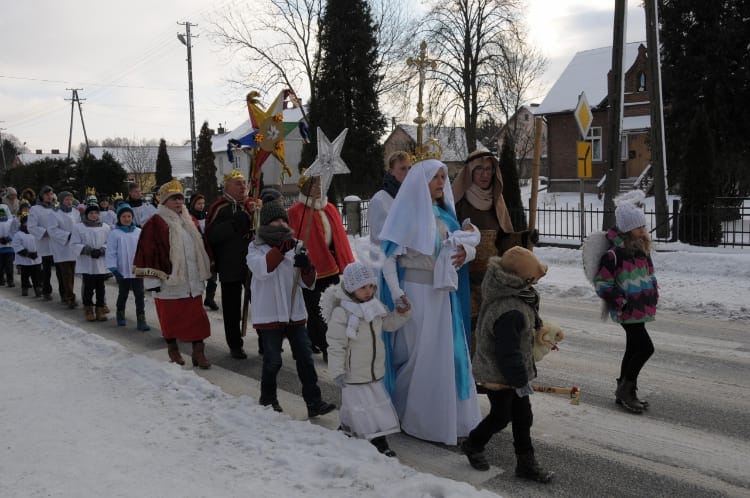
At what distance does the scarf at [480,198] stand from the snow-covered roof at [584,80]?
33.2m

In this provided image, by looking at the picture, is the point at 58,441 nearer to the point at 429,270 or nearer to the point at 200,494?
the point at 200,494

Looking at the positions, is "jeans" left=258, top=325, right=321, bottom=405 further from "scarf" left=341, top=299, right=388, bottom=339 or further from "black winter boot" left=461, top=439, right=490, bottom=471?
"black winter boot" left=461, top=439, right=490, bottom=471

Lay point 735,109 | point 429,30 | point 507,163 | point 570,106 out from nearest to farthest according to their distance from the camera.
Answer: point 507,163, point 735,109, point 429,30, point 570,106

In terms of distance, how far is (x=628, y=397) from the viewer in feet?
17.9

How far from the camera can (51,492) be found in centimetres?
389

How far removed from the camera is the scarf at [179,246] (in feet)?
23.9

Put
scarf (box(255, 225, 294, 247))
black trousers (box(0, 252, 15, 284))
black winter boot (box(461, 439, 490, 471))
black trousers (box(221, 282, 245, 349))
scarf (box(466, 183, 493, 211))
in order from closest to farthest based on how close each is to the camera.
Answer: black winter boot (box(461, 439, 490, 471)), scarf (box(255, 225, 294, 247)), scarf (box(466, 183, 493, 211)), black trousers (box(221, 282, 245, 349)), black trousers (box(0, 252, 15, 284))

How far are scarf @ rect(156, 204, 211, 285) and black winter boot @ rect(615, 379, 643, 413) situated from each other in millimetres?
4428

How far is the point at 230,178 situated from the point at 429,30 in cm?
2892

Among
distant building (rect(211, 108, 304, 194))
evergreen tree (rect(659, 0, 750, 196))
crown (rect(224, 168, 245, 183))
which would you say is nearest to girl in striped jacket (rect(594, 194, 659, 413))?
crown (rect(224, 168, 245, 183))

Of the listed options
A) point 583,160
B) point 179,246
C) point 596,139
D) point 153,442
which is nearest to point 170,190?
point 179,246

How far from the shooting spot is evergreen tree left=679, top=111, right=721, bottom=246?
15.0 metres

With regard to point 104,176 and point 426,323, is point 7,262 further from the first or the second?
point 104,176

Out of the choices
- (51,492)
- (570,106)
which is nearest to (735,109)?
(570,106)
